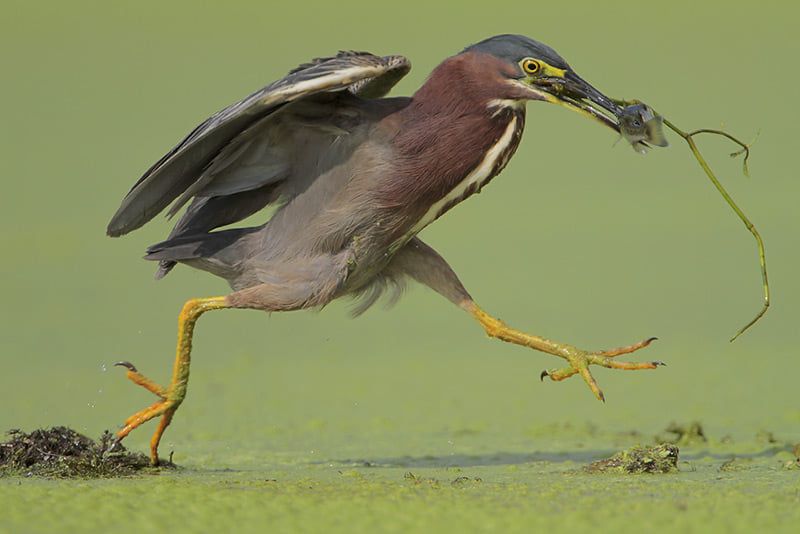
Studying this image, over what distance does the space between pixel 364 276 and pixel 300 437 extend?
1438 mm

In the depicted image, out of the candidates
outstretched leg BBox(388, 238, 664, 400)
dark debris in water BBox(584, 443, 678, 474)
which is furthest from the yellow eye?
dark debris in water BBox(584, 443, 678, 474)

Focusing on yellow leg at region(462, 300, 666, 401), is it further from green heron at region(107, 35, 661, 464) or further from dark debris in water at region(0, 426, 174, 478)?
dark debris in water at region(0, 426, 174, 478)

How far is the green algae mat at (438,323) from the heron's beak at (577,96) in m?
1.59

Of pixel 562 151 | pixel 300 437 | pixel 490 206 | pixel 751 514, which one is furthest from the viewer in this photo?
pixel 562 151

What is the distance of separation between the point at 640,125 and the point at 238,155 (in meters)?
1.91

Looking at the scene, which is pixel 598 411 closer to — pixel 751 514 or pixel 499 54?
pixel 499 54

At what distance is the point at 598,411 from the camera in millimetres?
8820

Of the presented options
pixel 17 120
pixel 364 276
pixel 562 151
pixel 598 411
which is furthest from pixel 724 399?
pixel 17 120

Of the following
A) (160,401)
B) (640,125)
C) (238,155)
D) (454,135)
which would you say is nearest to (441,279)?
(454,135)

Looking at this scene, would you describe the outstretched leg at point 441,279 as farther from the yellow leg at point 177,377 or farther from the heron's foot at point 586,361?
the yellow leg at point 177,377

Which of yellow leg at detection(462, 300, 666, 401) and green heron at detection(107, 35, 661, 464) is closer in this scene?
green heron at detection(107, 35, 661, 464)

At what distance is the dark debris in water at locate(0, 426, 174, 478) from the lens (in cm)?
645

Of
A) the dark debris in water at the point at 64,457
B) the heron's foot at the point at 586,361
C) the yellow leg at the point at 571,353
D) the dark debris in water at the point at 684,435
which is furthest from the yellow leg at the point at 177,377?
the dark debris in water at the point at 684,435

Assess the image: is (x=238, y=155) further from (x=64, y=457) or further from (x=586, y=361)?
(x=586, y=361)
